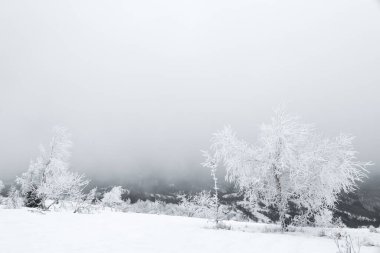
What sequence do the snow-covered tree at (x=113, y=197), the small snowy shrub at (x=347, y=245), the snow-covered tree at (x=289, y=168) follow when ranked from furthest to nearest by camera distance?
the snow-covered tree at (x=113, y=197)
the snow-covered tree at (x=289, y=168)
the small snowy shrub at (x=347, y=245)

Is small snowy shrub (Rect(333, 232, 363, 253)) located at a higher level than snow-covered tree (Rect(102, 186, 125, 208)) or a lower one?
higher

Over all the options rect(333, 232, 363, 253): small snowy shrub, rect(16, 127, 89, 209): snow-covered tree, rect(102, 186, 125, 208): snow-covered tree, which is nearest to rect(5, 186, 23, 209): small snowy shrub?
rect(16, 127, 89, 209): snow-covered tree

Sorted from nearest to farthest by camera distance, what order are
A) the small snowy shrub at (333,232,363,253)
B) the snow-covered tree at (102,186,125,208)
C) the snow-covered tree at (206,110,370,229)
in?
the small snowy shrub at (333,232,363,253)
the snow-covered tree at (206,110,370,229)
the snow-covered tree at (102,186,125,208)

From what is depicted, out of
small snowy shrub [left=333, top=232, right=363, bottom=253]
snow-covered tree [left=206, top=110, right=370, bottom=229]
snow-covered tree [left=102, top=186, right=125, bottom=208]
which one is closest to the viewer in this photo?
small snowy shrub [left=333, top=232, right=363, bottom=253]

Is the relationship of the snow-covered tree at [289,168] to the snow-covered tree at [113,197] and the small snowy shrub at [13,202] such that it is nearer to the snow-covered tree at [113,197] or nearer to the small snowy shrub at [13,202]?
the small snowy shrub at [13,202]

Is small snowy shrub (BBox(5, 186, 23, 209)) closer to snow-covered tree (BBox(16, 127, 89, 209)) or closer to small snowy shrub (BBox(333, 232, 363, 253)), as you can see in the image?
snow-covered tree (BBox(16, 127, 89, 209))

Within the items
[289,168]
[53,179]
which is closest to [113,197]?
[53,179]

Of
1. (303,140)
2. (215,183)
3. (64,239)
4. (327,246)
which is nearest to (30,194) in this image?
(215,183)

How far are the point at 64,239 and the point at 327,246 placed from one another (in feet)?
26.9

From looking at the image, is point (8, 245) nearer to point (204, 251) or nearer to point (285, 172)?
point (204, 251)

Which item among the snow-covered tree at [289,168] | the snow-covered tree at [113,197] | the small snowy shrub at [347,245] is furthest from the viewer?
the snow-covered tree at [113,197]

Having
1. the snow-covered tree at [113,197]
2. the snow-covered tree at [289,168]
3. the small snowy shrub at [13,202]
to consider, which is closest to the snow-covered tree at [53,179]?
the small snowy shrub at [13,202]

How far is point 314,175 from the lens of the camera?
14375 mm

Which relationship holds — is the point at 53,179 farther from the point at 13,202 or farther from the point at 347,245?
the point at 347,245
